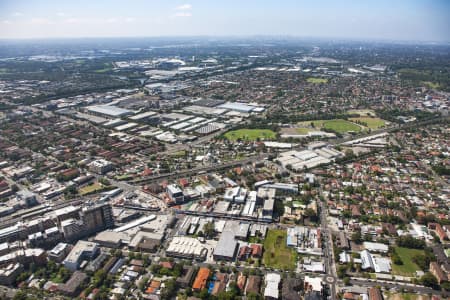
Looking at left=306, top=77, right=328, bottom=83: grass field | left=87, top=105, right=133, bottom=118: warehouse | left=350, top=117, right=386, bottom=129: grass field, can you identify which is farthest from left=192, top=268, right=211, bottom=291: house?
left=306, top=77, right=328, bottom=83: grass field

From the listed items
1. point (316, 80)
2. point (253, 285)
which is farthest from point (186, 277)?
point (316, 80)

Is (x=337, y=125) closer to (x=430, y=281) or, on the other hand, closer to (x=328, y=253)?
(x=328, y=253)

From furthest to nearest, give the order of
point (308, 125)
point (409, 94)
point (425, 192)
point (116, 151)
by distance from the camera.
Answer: point (409, 94), point (308, 125), point (116, 151), point (425, 192)

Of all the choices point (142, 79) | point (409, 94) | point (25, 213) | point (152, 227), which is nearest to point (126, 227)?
point (152, 227)

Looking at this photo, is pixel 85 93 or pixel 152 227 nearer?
pixel 152 227

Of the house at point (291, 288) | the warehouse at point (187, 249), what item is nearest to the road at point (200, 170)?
the warehouse at point (187, 249)

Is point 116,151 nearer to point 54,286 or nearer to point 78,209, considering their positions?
point 78,209
